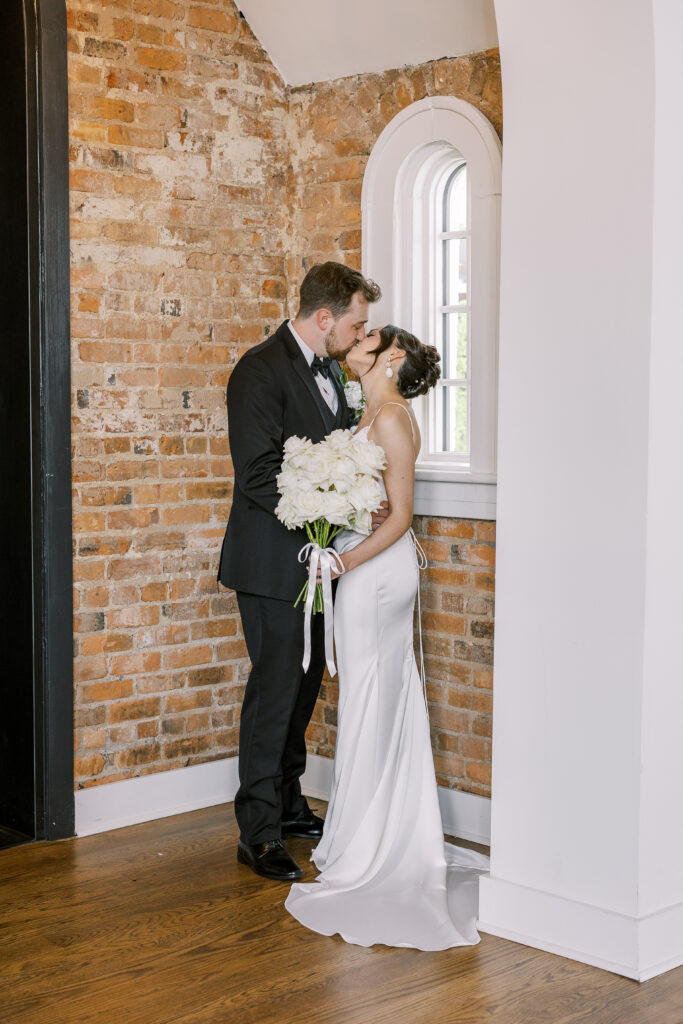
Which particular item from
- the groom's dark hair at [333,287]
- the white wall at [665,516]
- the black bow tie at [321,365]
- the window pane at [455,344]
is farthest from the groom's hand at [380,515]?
the white wall at [665,516]

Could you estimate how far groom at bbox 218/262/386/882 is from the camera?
13.6 feet

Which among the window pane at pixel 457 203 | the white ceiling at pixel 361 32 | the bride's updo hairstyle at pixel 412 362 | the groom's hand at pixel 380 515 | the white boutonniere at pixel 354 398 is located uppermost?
the white ceiling at pixel 361 32

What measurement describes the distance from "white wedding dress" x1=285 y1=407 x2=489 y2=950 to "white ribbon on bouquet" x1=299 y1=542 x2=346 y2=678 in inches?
2.1

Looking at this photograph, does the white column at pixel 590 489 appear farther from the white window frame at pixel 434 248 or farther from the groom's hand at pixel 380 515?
the white window frame at pixel 434 248

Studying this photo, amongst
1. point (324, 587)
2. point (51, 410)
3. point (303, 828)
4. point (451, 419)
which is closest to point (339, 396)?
point (451, 419)

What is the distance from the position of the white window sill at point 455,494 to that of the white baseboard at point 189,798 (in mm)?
1096

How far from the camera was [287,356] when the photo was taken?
4258mm

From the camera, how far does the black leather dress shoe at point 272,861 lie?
4.09 m

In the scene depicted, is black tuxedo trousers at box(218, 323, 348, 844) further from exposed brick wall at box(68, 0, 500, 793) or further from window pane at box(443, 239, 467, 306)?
window pane at box(443, 239, 467, 306)

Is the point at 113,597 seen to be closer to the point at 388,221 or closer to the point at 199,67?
the point at 388,221

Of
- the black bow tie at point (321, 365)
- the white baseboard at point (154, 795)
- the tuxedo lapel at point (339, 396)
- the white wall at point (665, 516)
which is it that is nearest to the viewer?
the white wall at point (665, 516)

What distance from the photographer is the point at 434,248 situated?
4785 mm

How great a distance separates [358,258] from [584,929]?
2.77 meters

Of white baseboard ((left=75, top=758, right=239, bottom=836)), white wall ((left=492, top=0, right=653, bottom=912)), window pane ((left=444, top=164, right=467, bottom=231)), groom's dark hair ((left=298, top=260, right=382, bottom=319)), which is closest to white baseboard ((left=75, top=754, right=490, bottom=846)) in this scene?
white baseboard ((left=75, top=758, right=239, bottom=836))
